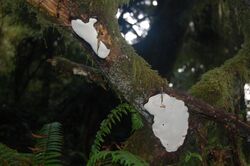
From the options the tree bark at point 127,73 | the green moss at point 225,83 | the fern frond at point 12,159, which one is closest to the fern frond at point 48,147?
the fern frond at point 12,159

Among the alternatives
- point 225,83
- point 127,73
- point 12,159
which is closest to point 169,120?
point 127,73

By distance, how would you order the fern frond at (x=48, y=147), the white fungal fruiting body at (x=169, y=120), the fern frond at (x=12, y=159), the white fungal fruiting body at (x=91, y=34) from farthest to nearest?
the fern frond at (x=48, y=147), the fern frond at (x=12, y=159), the white fungal fruiting body at (x=169, y=120), the white fungal fruiting body at (x=91, y=34)

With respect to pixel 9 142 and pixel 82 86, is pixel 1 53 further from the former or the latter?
pixel 9 142

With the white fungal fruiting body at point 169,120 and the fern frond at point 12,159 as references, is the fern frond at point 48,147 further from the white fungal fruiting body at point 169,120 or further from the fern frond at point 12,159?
the white fungal fruiting body at point 169,120

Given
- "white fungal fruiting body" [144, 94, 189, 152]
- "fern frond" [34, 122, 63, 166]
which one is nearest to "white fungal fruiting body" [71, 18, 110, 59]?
"white fungal fruiting body" [144, 94, 189, 152]

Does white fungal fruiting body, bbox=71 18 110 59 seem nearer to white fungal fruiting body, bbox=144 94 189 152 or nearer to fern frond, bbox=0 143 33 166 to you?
white fungal fruiting body, bbox=144 94 189 152

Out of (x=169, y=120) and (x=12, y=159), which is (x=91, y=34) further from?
(x=12, y=159)

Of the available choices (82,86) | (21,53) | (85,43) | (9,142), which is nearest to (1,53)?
(21,53)

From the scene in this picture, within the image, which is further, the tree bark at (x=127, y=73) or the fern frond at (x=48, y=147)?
the fern frond at (x=48, y=147)
